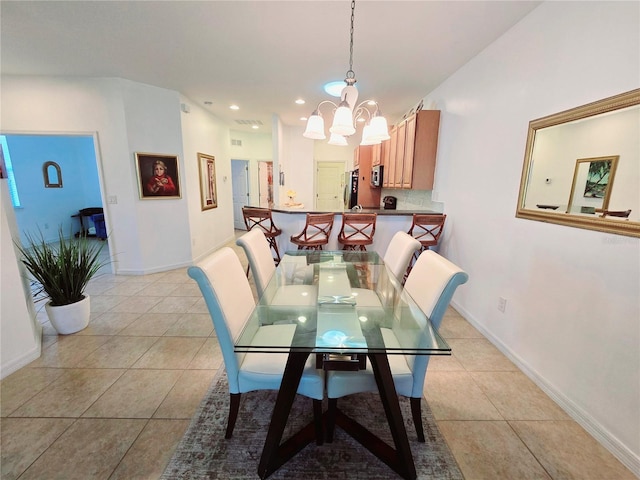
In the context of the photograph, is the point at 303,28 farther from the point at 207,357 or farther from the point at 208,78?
the point at 207,357

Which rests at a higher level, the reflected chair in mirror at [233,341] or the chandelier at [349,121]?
the chandelier at [349,121]

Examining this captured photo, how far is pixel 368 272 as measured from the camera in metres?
2.37

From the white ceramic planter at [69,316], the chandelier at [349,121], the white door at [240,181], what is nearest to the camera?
the chandelier at [349,121]

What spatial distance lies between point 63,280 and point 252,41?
8.87 feet

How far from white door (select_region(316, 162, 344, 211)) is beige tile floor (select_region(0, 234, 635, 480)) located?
5166 millimetres

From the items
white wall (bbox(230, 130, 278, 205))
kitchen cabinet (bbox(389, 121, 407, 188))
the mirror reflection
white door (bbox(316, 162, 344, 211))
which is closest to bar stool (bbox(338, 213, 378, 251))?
kitchen cabinet (bbox(389, 121, 407, 188))

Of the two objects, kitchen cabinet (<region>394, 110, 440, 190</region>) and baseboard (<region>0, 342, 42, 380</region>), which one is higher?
kitchen cabinet (<region>394, 110, 440, 190</region>)

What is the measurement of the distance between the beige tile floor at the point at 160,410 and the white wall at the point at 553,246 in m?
0.22

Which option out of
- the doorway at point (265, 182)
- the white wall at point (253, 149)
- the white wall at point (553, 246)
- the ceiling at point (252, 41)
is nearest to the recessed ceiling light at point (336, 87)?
the ceiling at point (252, 41)

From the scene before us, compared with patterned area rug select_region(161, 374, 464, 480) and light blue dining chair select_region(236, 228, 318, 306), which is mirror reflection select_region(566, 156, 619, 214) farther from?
light blue dining chair select_region(236, 228, 318, 306)

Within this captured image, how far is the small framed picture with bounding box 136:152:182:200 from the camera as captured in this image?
12.1 feet

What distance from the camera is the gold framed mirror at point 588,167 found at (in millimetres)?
1313

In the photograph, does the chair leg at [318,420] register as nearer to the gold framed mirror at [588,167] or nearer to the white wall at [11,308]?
the gold framed mirror at [588,167]

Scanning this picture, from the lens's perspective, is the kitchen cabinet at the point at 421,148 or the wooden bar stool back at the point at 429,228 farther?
the kitchen cabinet at the point at 421,148
